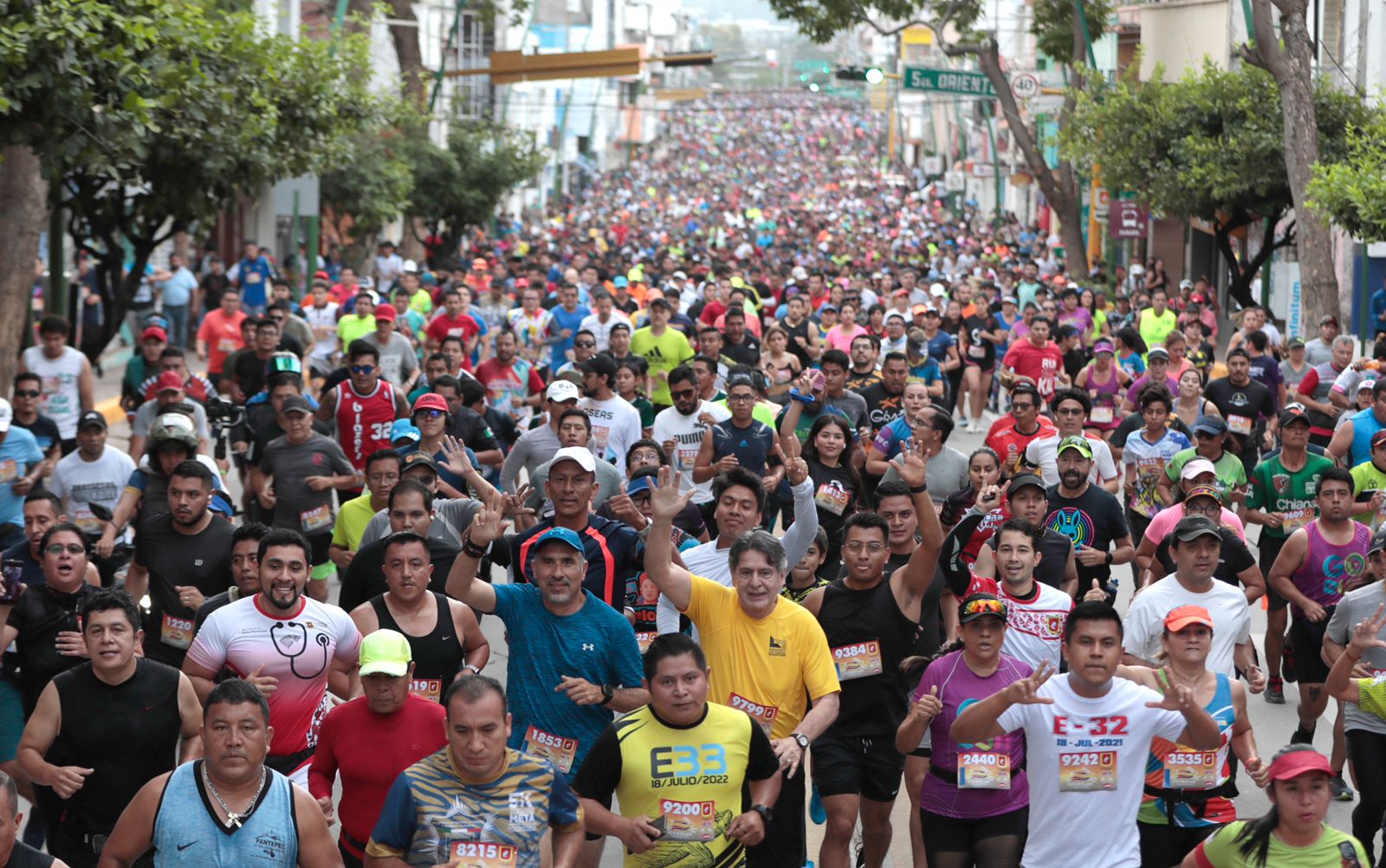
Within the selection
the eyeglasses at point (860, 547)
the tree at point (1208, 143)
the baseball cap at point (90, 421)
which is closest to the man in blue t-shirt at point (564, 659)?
the eyeglasses at point (860, 547)

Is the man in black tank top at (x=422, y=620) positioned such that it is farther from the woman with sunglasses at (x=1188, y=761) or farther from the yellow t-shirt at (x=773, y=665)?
the woman with sunglasses at (x=1188, y=761)

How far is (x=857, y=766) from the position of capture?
7.32 meters

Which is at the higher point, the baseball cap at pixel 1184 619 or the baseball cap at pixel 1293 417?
the baseball cap at pixel 1293 417

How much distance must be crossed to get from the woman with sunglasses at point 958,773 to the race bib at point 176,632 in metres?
3.13

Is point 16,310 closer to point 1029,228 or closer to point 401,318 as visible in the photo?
point 401,318

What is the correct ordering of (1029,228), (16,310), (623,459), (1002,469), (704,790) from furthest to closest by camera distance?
(1029,228) < (16,310) < (623,459) < (1002,469) < (704,790)

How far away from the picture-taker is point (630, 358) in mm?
14164

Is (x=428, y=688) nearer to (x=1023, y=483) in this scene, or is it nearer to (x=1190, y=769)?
(x=1190, y=769)

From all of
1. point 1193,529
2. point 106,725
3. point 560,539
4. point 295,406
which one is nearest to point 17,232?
point 295,406

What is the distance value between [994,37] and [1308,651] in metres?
25.6

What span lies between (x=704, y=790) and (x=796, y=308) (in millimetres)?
13194

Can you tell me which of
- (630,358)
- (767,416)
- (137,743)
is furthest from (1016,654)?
(630,358)

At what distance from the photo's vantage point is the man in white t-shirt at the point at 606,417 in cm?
1212

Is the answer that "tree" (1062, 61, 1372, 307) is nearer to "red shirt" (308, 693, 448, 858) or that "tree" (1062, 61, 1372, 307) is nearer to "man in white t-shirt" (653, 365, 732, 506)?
"man in white t-shirt" (653, 365, 732, 506)
